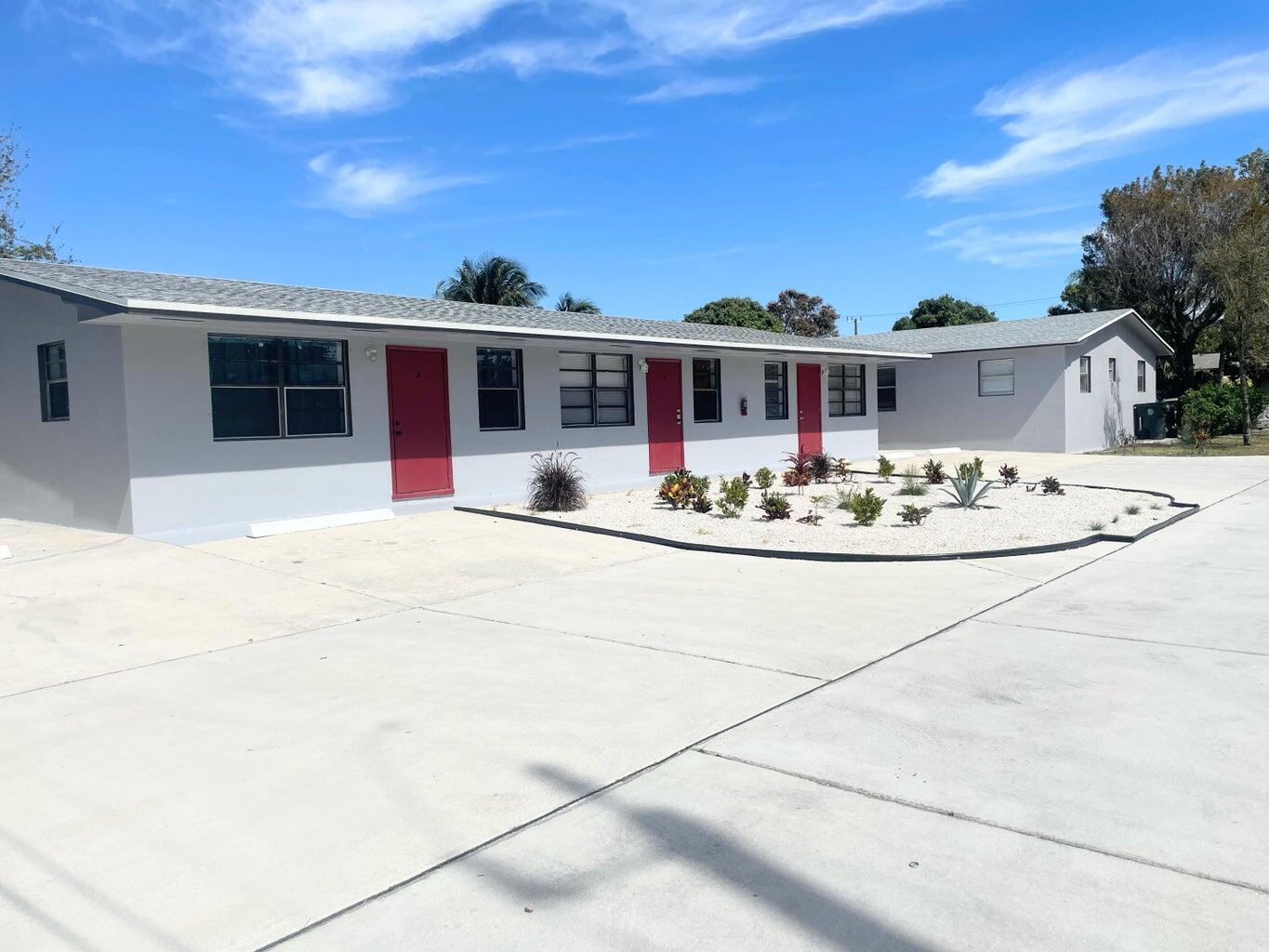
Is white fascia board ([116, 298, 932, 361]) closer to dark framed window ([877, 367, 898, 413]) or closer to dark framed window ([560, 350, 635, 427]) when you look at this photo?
dark framed window ([560, 350, 635, 427])

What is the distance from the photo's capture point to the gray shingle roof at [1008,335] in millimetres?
26219

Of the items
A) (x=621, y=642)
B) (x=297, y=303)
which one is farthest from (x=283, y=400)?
(x=621, y=642)

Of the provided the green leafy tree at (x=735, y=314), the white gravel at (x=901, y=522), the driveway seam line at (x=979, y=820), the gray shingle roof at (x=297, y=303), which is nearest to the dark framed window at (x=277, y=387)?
the gray shingle roof at (x=297, y=303)

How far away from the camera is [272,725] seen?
5.16 m

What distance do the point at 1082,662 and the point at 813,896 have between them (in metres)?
3.63

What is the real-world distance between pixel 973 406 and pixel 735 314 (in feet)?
81.7

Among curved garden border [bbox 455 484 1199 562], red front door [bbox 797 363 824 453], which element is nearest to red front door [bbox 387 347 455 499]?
curved garden border [bbox 455 484 1199 562]

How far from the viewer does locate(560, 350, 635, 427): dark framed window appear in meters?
16.3

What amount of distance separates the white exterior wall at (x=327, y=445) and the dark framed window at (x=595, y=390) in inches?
7.8

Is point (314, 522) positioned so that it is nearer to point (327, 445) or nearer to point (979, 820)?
point (327, 445)

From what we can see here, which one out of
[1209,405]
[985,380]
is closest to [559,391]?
[985,380]

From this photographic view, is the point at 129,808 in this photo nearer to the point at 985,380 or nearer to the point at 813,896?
the point at 813,896

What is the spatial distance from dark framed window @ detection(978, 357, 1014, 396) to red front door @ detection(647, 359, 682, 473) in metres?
12.9

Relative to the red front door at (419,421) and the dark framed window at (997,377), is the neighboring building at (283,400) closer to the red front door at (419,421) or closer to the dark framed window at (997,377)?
the red front door at (419,421)
